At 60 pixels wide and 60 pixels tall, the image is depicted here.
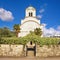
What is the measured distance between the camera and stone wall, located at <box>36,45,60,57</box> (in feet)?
91.0

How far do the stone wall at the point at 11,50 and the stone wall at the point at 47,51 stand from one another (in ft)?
8.78

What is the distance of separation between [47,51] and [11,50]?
5.34 metres

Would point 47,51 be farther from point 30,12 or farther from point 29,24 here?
point 30,12

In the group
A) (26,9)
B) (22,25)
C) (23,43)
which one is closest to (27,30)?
(22,25)

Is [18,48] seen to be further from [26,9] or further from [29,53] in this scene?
[26,9]

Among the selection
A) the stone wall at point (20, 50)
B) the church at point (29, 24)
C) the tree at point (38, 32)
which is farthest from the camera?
the church at point (29, 24)

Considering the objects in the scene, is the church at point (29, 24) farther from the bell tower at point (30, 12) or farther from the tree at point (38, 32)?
the tree at point (38, 32)

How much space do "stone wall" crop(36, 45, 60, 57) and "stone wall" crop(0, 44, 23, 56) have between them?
268 cm

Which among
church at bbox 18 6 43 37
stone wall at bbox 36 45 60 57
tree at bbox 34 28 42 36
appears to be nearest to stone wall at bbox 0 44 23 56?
stone wall at bbox 36 45 60 57

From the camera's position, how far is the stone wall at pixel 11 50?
27.9 meters

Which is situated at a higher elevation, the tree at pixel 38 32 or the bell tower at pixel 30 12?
the bell tower at pixel 30 12

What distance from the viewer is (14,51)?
27969 mm

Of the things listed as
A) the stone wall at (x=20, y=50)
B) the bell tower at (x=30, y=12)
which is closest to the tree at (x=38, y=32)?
the bell tower at (x=30, y=12)

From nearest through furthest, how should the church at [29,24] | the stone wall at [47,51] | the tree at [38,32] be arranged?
the stone wall at [47,51] < the tree at [38,32] < the church at [29,24]
